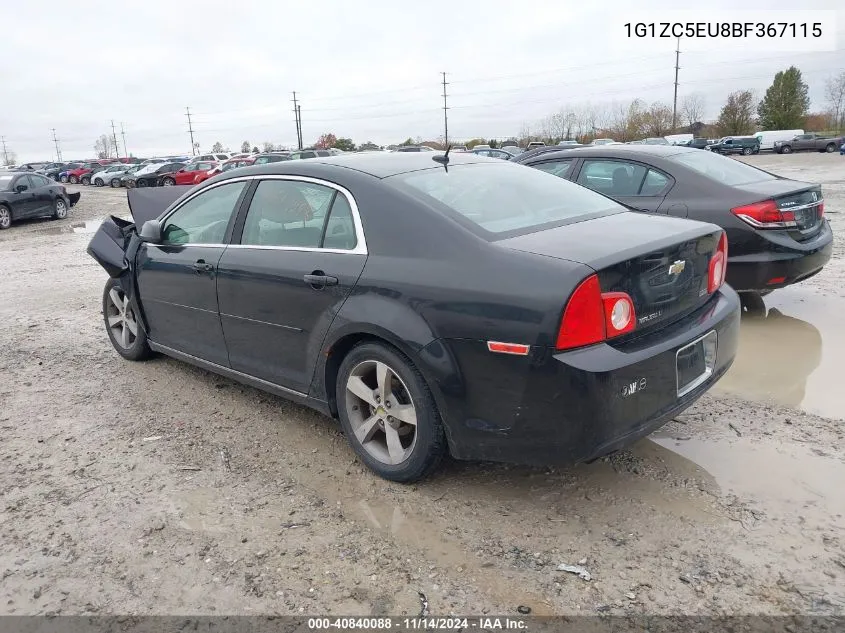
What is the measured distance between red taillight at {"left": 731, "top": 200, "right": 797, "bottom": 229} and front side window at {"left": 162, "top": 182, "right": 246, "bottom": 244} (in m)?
3.93

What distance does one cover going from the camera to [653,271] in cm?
286

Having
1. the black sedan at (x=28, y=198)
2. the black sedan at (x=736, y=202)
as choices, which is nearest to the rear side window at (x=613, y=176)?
the black sedan at (x=736, y=202)

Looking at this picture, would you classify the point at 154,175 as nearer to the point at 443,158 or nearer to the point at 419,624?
the point at 443,158

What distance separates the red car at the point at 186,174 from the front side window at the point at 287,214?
94.8 ft

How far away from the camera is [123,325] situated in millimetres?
5355

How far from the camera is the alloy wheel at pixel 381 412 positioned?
3195mm

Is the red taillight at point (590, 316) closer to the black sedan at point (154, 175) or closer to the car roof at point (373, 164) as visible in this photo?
the car roof at point (373, 164)

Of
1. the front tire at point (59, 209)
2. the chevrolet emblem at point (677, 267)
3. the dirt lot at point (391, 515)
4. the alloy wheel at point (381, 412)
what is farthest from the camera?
the front tire at point (59, 209)

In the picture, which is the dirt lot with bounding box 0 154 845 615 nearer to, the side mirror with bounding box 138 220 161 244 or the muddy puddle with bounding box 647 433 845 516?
the muddy puddle with bounding box 647 433 845 516

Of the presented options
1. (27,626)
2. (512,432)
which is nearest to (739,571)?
(512,432)

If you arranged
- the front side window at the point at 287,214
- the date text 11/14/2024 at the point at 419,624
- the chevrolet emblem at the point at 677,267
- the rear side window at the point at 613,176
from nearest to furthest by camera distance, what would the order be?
the date text 11/14/2024 at the point at 419,624
the chevrolet emblem at the point at 677,267
the front side window at the point at 287,214
the rear side window at the point at 613,176

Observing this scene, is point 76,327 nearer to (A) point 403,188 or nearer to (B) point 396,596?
(A) point 403,188

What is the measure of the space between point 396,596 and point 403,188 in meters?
1.89

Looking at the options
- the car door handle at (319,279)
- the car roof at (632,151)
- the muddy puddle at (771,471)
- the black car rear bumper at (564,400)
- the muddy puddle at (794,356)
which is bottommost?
the muddy puddle at (794,356)
